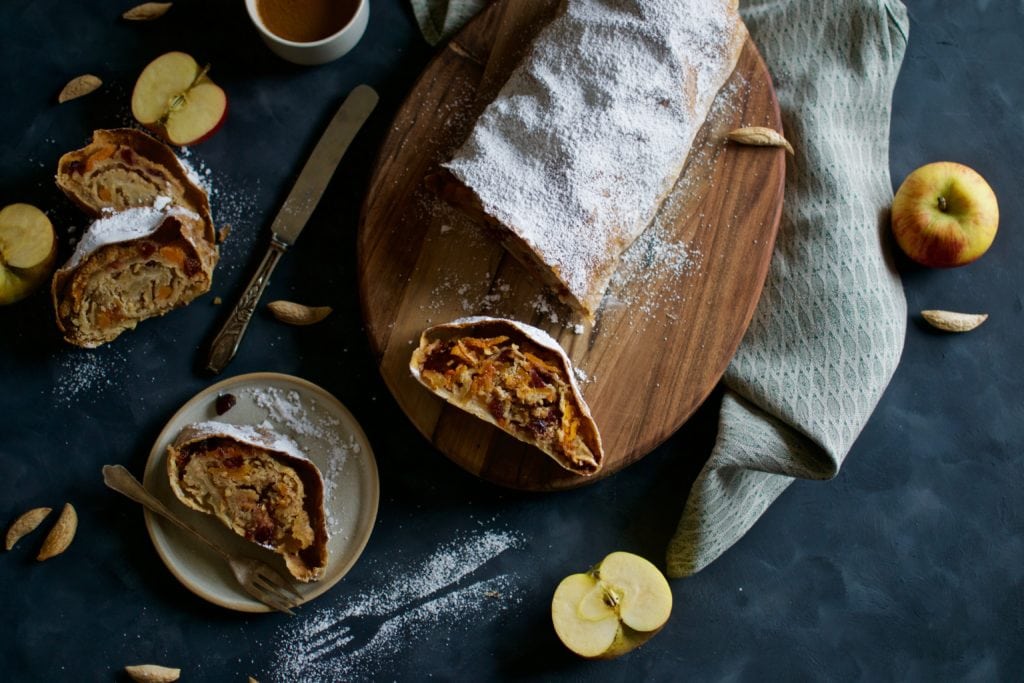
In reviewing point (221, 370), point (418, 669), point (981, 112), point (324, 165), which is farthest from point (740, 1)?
point (418, 669)

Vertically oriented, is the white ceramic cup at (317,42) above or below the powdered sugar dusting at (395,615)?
above

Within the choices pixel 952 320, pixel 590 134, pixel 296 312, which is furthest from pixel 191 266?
pixel 952 320

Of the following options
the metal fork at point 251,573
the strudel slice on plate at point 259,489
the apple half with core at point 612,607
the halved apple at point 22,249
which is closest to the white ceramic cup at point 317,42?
the halved apple at point 22,249

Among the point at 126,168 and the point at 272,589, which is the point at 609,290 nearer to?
the point at 272,589

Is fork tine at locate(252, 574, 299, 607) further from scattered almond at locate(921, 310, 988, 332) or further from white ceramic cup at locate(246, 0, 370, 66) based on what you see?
scattered almond at locate(921, 310, 988, 332)

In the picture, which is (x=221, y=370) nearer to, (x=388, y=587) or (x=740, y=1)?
(x=388, y=587)

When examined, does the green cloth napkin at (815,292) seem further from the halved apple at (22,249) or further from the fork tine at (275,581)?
the halved apple at (22,249)

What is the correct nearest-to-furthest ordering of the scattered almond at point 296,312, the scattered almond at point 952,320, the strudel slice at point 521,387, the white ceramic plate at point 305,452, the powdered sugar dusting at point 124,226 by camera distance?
the strudel slice at point 521,387 → the powdered sugar dusting at point 124,226 → the white ceramic plate at point 305,452 → the scattered almond at point 296,312 → the scattered almond at point 952,320
